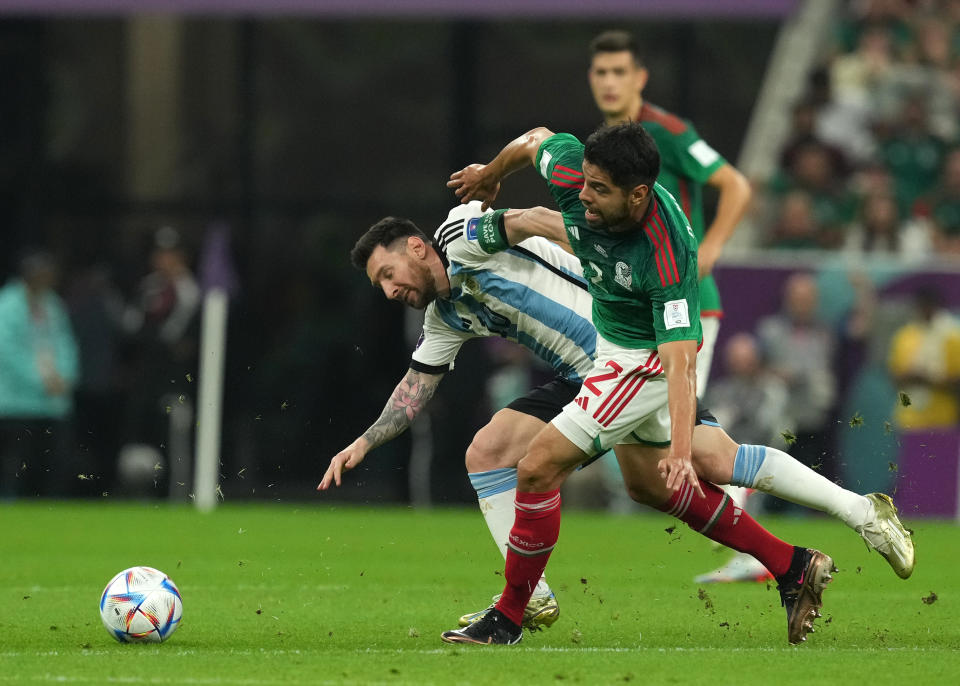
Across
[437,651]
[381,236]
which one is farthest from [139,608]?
[381,236]

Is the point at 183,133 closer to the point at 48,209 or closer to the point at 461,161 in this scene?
the point at 48,209

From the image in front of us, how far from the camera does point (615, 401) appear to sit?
6.90 meters

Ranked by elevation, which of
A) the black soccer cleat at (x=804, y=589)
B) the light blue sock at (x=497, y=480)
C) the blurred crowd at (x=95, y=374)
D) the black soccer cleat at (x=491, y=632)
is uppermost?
the light blue sock at (x=497, y=480)

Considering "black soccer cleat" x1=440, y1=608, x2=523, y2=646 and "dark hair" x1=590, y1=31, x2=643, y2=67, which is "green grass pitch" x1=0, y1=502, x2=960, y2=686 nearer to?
"black soccer cleat" x1=440, y1=608, x2=523, y2=646

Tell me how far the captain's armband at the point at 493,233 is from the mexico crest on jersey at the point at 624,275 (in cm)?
66

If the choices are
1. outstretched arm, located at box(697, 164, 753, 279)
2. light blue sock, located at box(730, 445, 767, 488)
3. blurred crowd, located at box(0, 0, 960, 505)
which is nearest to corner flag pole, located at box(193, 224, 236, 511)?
blurred crowd, located at box(0, 0, 960, 505)

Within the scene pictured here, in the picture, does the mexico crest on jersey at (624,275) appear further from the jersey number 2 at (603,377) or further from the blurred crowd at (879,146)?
the blurred crowd at (879,146)

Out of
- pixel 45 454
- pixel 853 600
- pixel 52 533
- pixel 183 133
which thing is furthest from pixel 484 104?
pixel 853 600

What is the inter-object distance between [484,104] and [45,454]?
5422 mm

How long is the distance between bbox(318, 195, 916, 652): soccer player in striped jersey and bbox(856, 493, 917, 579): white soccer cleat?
0.11 feet

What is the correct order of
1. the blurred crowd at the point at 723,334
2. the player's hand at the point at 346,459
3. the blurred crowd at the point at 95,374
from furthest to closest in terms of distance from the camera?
the blurred crowd at the point at 95,374 → the blurred crowd at the point at 723,334 → the player's hand at the point at 346,459

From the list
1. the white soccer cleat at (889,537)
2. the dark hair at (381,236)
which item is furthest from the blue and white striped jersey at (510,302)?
the white soccer cleat at (889,537)

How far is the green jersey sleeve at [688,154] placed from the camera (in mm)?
8977

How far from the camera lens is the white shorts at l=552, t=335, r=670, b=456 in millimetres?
6898
